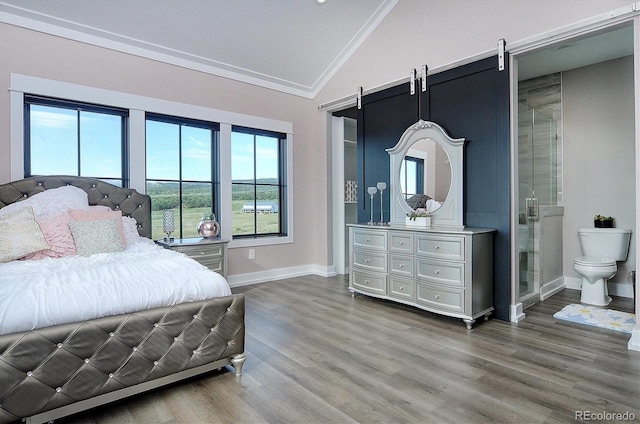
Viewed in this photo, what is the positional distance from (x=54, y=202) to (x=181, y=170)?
1465mm

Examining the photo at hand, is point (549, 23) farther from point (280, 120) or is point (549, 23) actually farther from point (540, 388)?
point (280, 120)

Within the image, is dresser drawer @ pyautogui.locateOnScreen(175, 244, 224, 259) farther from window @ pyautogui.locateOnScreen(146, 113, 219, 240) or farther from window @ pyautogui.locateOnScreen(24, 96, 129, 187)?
window @ pyautogui.locateOnScreen(24, 96, 129, 187)

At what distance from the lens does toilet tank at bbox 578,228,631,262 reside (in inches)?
156

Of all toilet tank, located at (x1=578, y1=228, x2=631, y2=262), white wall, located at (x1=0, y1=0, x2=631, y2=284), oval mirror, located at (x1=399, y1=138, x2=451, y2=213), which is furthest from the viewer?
toilet tank, located at (x1=578, y1=228, x2=631, y2=262)

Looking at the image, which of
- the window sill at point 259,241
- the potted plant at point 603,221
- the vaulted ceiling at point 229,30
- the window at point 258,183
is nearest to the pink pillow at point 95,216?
the window sill at point 259,241

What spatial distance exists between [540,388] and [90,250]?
10.9 ft

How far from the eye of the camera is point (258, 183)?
4984 mm

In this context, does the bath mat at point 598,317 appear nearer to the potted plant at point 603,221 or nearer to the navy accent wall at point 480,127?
the navy accent wall at point 480,127

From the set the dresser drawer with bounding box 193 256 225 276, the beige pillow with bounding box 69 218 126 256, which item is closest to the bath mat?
the dresser drawer with bounding box 193 256 225 276

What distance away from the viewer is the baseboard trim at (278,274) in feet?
15.4

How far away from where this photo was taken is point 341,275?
546cm

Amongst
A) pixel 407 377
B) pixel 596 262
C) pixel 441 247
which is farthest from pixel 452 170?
pixel 407 377

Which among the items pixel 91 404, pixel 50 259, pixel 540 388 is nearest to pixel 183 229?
pixel 50 259

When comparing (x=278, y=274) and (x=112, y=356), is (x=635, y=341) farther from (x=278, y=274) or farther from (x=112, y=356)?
(x=278, y=274)
